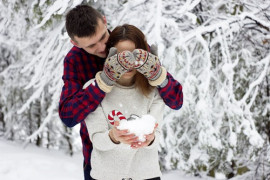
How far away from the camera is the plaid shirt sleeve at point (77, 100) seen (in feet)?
4.43

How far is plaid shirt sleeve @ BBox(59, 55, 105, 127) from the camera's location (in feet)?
4.43

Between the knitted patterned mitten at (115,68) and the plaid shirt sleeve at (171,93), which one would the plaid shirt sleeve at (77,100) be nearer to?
the knitted patterned mitten at (115,68)

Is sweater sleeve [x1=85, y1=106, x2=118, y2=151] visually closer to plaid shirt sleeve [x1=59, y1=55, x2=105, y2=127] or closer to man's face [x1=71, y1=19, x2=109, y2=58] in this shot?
plaid shirt sleeve [x1=59, y1=55, x2=105, y2=127]

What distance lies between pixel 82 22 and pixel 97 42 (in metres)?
0.14

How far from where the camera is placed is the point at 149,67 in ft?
4.37

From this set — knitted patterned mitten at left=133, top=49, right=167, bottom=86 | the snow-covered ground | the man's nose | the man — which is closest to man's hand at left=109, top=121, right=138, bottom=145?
the man

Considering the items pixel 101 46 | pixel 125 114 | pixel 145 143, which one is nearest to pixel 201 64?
pixel 101 46

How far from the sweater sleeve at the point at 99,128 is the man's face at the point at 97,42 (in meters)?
0.34

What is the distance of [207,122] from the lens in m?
4.16

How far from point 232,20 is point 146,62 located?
2.62m

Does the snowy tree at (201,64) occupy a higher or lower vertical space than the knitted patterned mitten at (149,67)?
lower

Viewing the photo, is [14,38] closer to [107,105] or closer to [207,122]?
[207,122]

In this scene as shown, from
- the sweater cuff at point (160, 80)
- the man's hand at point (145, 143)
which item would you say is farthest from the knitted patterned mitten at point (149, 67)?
the man's hand at point (145, 143)

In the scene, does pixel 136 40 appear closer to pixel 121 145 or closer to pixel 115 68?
pixel 115 68
